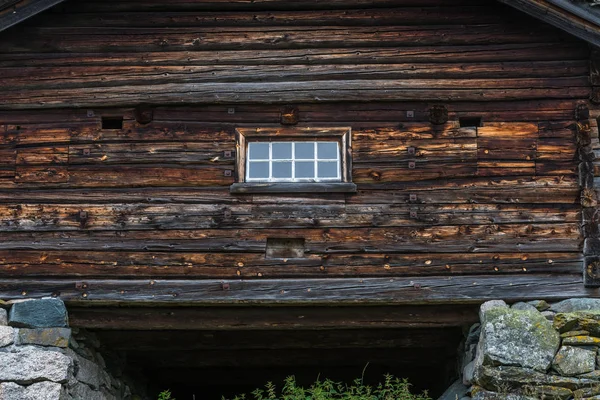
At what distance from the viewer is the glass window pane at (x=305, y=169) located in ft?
32.9

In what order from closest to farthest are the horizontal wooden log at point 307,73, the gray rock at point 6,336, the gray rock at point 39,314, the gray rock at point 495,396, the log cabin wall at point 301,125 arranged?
the gray rock at point 495,396
the gray rock at point 6,336
the gray rock at point 39,314
the log cabin wall at point 301,125
the horizontal wooden log at point 307,73

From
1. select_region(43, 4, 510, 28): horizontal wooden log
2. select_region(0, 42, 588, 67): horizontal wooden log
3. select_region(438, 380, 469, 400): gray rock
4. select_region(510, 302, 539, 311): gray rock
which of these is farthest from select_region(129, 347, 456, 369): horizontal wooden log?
select_region(43, 4, 510, 28): horizontal wooden log

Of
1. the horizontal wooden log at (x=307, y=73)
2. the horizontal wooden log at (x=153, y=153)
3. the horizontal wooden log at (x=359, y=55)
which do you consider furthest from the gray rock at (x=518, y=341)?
the horizontal wooden log at (x=153, y=153)

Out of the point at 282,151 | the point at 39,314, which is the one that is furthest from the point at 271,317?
the point at 39,314

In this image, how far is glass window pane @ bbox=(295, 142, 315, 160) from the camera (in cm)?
1008

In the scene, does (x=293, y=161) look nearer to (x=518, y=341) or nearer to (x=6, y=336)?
(x=518, y=341)

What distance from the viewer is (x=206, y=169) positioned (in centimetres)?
1000

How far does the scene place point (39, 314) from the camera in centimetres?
A: 951

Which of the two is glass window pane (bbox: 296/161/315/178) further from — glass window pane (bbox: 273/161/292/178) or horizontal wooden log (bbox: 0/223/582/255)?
horizontal wooden log (bbox: 0/223/582/255)

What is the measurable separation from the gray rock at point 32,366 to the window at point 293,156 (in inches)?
110

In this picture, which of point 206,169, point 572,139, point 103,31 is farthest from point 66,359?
point 572,139

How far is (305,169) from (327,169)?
0.84 feet

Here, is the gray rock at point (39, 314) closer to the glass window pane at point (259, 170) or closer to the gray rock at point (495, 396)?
the glass window pane at point (259, 170)

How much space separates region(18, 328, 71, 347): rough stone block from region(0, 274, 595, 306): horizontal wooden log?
0.37m
